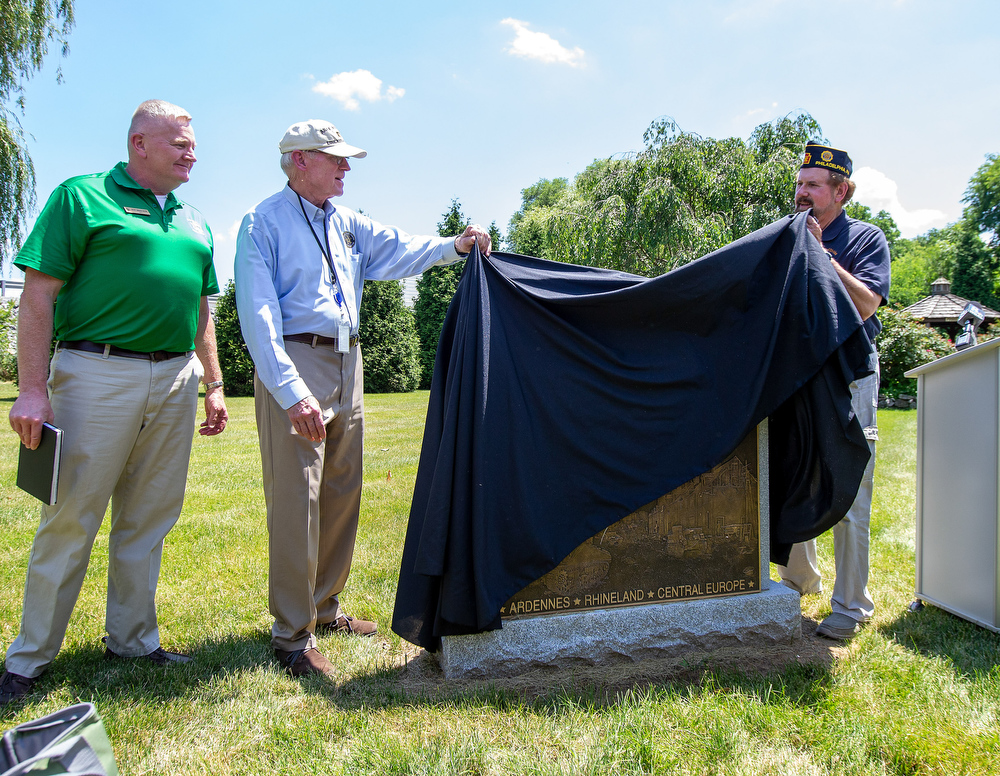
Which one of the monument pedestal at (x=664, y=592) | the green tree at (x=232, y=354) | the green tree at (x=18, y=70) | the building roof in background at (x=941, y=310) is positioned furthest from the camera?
the building roof in background at (x=941, y=310)

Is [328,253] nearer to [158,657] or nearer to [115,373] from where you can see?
[115,373]

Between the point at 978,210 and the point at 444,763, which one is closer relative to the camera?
the point at 444,763

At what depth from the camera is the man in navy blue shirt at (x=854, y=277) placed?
11.5 feet

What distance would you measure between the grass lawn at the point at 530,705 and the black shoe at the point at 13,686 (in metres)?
0.07

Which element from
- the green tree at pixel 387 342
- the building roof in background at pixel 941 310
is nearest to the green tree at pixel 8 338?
the green tree at pixel 387 342

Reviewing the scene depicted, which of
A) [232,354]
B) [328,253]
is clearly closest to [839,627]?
[328,253]

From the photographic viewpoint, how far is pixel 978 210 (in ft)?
158

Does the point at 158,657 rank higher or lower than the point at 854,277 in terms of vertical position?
lower

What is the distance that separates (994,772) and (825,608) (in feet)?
5.42

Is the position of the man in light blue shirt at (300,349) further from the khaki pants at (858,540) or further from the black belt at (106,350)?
the khaki pants at (858,540)

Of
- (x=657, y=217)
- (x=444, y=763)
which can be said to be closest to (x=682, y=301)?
(x=444, y=763)

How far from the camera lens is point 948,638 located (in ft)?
11.2

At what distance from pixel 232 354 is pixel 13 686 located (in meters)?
19.0

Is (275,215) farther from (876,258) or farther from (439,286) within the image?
(439,286)
